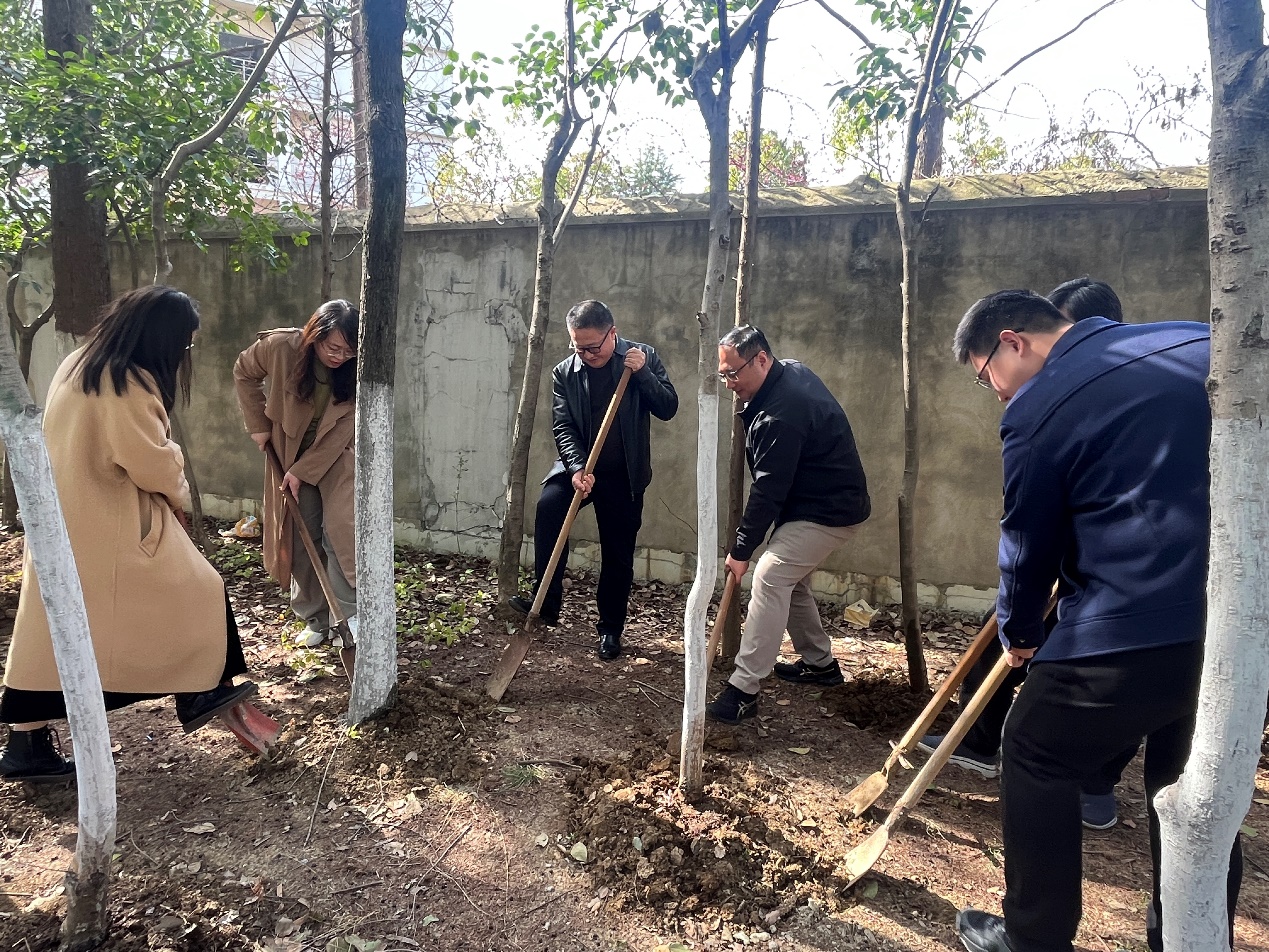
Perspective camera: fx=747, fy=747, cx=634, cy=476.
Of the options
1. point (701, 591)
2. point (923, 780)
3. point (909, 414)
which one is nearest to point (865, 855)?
point (923, 780)

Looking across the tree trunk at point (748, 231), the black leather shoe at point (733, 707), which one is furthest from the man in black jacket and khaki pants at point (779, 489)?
the tree trunk at point (748, 231)

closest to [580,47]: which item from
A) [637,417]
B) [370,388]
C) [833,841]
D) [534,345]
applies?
[534,345]

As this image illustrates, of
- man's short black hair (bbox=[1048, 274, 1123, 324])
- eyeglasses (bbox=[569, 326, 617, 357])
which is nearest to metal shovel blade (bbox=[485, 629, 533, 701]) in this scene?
eyeglasses (bbox=[569, 326, 617, 357])

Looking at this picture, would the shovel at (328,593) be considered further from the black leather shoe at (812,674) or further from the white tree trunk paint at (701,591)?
the black leather shoe at (812,674)

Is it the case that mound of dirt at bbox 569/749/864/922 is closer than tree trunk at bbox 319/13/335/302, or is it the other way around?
mound of dirt at bbox 569/749/864/922

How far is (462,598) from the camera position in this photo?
16.4ft

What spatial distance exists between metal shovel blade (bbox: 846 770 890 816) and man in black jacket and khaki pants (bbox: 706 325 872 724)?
0.69 m

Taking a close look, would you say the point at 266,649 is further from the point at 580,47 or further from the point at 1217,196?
the point at 1217,196

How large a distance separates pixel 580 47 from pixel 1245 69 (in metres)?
3.81

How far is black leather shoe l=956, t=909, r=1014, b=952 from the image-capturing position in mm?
2039

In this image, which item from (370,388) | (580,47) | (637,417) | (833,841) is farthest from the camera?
(580,47)

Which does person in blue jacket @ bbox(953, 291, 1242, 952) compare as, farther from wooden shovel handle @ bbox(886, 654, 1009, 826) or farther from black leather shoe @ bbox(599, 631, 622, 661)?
black leather shoe @ bbox(599, 631, 622, 661)

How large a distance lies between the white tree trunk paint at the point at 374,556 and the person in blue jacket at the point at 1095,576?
7.23ft

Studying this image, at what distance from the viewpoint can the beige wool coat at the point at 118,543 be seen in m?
2.52
